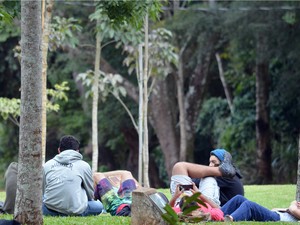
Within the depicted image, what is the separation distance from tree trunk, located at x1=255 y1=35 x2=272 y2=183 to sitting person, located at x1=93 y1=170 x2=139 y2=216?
51.2ft

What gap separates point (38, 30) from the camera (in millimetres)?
8102

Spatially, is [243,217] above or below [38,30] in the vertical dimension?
below

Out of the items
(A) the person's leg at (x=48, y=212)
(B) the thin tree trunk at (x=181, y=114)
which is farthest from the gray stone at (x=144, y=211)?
(B) the thin tree trunk at (x=181, y=114)

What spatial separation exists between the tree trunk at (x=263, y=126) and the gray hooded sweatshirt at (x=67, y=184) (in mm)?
16226

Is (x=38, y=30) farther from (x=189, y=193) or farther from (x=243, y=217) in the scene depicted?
(x=243, y=217)

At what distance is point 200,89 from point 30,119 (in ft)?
61.7

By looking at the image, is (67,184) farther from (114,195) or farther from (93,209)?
(114,195)

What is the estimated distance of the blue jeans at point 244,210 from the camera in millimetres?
9359

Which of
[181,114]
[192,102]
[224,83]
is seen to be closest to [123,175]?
[181,114]

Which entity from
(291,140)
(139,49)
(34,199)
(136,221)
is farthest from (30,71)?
(291,140)

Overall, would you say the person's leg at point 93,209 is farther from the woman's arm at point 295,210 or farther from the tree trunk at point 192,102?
the tree trunk at point 192,102

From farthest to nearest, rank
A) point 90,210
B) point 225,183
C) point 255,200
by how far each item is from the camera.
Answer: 1. point 255,200
2. point 90,210
3. point 225,183

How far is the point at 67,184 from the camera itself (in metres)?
9.80

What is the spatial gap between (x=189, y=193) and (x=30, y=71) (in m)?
2.29
